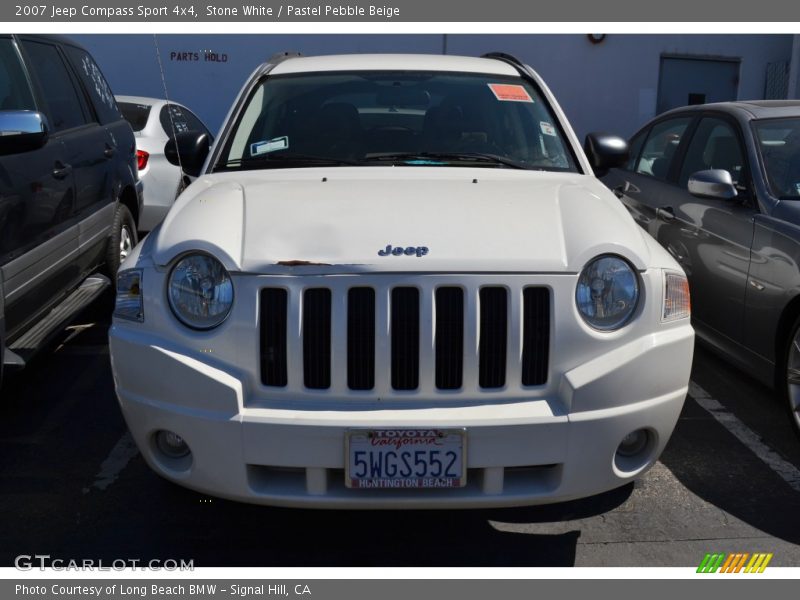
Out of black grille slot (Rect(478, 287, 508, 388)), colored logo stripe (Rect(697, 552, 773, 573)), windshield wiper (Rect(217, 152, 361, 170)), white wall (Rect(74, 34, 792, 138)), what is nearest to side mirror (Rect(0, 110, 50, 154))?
windshield wiper (Rect(217, 152, 361, 170))

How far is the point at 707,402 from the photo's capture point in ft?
15.9

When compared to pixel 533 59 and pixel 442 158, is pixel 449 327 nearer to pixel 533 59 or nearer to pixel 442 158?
pixel 442 158

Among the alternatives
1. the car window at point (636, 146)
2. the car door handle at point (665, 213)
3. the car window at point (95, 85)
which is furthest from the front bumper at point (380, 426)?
the car window at point (636, 146)

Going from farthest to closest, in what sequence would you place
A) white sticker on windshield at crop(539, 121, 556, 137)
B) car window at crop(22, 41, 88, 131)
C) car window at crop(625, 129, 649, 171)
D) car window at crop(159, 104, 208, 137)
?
car window at crop(159, 104, 208, 137)
car window at crop(625, 129, 649, 171)
car window at crop(22, 41, 88, 131)
white sticker on windshield at crop(539, 121, 556, 137)

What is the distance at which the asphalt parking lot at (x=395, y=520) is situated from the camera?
10.6 ft

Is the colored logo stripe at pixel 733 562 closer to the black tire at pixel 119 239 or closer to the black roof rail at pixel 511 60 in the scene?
the black roof rail at pixel 511 60

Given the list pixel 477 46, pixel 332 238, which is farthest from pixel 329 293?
pixel 477 46

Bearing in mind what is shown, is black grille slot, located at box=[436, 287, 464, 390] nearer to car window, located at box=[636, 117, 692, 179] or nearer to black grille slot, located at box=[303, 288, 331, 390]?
black grille slot, located at box=[303, 288, 331, 390]

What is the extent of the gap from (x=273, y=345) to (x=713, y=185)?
2.98m

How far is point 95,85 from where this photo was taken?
6.12 m

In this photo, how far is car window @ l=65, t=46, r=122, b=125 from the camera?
232 inches

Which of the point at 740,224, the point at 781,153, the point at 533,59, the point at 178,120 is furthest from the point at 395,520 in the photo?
the point at 533,59

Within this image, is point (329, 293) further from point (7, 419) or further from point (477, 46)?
point (477, 46)

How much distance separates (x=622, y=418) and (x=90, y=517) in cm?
209
